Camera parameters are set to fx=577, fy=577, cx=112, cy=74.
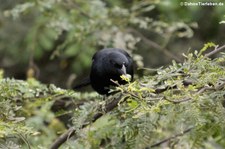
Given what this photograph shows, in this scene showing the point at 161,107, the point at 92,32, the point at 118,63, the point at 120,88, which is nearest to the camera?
the point at 120,88

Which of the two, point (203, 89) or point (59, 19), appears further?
point (59, 19)

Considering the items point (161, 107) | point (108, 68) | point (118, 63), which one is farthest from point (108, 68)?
point (161, 107)

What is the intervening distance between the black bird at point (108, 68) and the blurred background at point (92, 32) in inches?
28.5

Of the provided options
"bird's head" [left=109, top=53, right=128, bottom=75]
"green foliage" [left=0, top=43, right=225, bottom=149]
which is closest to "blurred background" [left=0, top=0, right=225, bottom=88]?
"bird's head" [left=109, top=53, right=128, bottom=75]

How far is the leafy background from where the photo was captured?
2.63 metres

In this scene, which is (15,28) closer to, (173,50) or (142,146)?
(173,50)

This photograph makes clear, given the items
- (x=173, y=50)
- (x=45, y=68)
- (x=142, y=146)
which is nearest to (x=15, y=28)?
(x=45, y=68)

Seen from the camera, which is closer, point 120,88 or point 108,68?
point 120,88

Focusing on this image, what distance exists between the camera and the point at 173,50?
7.57m

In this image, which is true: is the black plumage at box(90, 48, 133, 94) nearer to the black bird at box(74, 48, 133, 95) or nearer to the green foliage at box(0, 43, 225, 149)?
the black bird at box(74, 48, 133, 95)

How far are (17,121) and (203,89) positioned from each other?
911mm

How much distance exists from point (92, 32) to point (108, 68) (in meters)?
1.57

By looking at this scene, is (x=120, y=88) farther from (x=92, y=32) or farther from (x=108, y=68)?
(x=92, y=32)

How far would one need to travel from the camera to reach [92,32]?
18.3 ft
